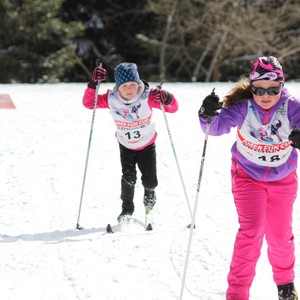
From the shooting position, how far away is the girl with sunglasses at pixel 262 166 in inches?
133

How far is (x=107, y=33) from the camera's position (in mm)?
22656

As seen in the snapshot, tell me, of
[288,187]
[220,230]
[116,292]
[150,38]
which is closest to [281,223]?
[288,187]

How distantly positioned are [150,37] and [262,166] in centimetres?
1888

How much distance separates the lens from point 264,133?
342 centimetres

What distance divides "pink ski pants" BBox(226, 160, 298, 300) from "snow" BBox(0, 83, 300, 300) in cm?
39

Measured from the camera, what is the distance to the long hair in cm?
349

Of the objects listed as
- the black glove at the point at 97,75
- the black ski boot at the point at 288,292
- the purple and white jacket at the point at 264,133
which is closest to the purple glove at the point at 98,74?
the black glove at the point at 97,75

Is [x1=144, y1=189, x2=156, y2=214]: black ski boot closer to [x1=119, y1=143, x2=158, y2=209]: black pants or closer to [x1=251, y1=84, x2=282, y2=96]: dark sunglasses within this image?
[x1=119, y1=143, x2=158, y2=209]: black pants

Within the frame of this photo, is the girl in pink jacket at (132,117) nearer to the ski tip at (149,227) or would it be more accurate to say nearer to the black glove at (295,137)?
the ski tip at (149,227)

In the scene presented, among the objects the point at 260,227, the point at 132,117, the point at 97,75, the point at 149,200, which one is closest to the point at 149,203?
the point at 149,200

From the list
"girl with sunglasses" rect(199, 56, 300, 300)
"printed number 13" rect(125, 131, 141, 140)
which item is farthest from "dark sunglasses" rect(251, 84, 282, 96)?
"printed number 13" rect(125, 131, 141, 140)

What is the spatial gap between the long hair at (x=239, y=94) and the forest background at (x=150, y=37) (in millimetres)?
15633

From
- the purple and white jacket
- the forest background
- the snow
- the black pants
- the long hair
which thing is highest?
the long hair

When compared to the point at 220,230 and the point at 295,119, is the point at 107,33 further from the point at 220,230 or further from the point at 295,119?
the point at 295,119
